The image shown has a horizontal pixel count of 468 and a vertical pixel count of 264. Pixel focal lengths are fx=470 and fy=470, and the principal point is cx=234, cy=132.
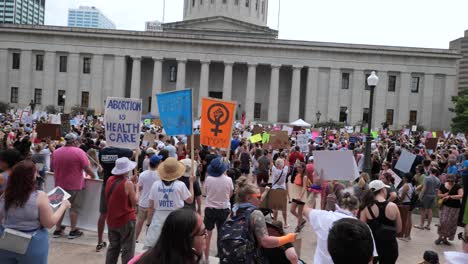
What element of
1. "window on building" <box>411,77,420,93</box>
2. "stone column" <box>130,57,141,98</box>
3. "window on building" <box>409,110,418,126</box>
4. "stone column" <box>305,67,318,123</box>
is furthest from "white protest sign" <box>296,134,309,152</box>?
"window on building" <box>411,77,420,93</box>

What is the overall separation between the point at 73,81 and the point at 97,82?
10.8ft

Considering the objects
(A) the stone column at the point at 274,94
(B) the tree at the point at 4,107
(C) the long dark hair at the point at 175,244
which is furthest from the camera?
(A) the stone column at the point at 274,94

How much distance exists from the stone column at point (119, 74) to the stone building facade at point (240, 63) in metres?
0.13

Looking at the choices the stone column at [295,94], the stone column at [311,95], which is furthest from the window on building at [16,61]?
the stone column at [311,95]

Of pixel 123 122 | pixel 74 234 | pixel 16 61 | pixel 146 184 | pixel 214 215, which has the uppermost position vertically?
pixel 16 61

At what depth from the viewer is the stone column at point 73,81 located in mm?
62625

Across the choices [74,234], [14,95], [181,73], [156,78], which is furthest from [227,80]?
[74,234]

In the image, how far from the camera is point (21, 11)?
15188 cm

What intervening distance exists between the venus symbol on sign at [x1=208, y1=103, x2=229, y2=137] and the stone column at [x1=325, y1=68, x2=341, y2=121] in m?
54.6

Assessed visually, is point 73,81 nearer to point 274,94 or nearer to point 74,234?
point 274,94

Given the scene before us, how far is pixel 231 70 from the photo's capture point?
6272 centimetres

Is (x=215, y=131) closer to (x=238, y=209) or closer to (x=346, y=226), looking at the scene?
(x=238, y=209)

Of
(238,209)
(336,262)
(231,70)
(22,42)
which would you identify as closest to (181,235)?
(336,262)

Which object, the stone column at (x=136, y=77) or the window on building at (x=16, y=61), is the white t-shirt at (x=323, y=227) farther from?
the window on building at (x=16, y=61)
